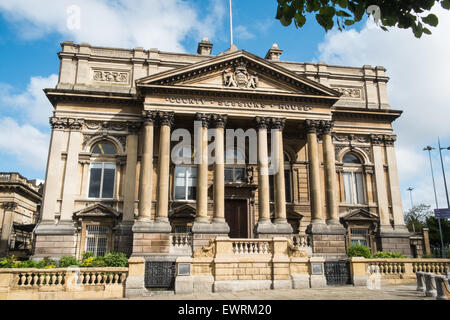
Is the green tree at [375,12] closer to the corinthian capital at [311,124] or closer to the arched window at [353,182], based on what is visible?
the corinthian capital at [311,124]

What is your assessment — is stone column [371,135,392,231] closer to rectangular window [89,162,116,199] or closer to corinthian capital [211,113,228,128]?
corinthian capital [211,113,228,128]

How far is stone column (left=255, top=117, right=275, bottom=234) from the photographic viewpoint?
79.2 feet

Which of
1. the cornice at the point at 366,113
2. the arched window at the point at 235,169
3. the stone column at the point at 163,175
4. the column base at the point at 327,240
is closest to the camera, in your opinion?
the stone column at the point at 163,175

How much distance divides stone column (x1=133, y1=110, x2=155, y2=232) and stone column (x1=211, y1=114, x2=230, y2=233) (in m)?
4.06

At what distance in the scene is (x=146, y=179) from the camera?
A: 24.3m

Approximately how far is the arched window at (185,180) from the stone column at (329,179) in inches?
365

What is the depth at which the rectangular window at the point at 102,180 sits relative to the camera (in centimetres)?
2698

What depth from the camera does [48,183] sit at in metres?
25.9

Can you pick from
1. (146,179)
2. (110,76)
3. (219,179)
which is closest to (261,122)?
(219,179)

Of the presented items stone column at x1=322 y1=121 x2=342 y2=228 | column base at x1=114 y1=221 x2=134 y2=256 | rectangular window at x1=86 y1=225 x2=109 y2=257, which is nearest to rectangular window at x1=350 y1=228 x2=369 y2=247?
stone column at x1=322 y1=121 x2=342 y2=228

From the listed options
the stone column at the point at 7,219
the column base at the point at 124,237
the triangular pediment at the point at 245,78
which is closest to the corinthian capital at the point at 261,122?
the triangular pediment at the point at 245,78

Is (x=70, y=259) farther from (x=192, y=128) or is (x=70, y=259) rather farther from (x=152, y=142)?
(x=192, y=128)

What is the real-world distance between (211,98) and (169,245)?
32.9 feet

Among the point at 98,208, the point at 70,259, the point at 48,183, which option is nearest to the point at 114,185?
the point at 98,208
